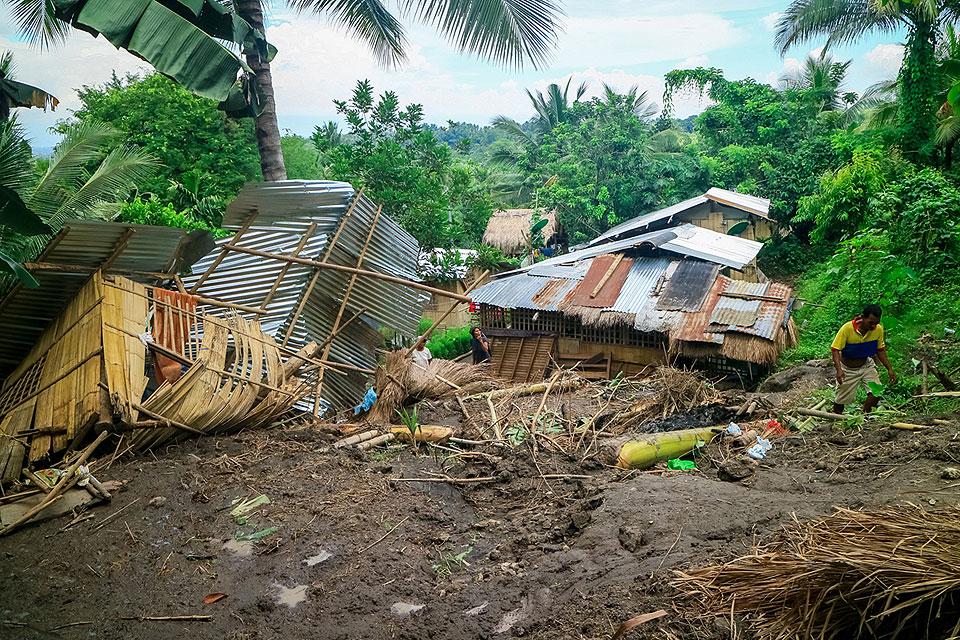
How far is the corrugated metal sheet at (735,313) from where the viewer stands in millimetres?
11633

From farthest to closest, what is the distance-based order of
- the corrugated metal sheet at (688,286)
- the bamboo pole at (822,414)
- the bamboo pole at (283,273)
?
the corrugated metal sheet at (688,286), the bamboo pole at (283,273), the bamboo pole at (822,414)

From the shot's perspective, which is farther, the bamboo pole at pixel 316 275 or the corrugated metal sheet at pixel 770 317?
the corrugated metal sheet at pixel 770 317

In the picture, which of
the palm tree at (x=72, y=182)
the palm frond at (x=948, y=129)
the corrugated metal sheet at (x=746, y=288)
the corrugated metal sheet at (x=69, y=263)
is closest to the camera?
the corrugated metal sheet at (x=69, y=263)

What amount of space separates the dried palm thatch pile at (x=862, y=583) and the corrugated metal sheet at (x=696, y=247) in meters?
12.0

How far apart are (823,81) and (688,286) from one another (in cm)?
1665

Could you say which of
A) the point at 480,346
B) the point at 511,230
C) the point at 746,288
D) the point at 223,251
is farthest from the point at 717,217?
the point at 223,251

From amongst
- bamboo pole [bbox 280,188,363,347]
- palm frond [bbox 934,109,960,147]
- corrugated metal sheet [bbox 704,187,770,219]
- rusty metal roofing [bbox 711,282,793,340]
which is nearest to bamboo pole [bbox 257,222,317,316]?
bamboo pole [bbox 280,188,363,347]

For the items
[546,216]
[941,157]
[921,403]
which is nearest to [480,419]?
[921,403]

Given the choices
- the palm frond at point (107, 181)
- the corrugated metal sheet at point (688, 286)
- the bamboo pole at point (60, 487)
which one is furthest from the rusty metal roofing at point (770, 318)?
the palm frond at point (107, 181)

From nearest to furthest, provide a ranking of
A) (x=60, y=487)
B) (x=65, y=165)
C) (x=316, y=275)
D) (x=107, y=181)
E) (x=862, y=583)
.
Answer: (x=862, y=583) < (x=60, y=487) < (x=65, y=165) < (x=316, y=275) < (x=107, y=181)

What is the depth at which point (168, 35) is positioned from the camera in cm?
698

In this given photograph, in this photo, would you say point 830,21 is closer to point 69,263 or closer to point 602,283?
point 602,283

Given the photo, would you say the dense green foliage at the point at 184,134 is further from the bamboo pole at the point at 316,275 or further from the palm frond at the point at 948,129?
the palm frond at the point at 948,129

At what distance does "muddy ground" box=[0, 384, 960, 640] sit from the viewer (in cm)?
408
